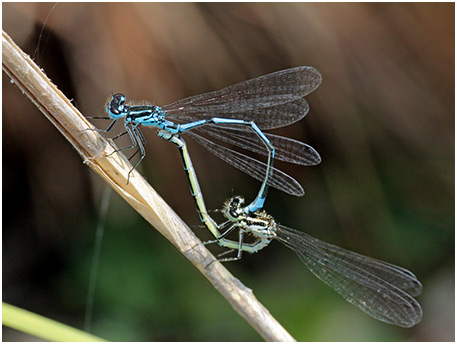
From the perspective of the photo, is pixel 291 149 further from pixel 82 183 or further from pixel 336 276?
pixel 82 183

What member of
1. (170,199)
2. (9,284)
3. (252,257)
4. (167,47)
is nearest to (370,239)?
(252,257)

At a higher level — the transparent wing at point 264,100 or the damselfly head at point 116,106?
the damselfly head at point 116,106

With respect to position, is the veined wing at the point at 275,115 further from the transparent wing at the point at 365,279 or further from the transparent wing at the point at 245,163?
the transparent wing at the point at 365,279

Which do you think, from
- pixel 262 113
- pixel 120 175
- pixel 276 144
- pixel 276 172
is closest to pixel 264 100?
pixel 262 113

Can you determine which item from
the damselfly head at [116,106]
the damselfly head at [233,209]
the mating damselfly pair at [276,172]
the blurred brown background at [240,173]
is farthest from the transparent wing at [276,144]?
the blurred brown background at [240,173]

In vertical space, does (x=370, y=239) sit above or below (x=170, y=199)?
below

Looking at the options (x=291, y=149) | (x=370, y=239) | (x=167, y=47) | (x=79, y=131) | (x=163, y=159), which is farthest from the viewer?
(x=370, y=239)

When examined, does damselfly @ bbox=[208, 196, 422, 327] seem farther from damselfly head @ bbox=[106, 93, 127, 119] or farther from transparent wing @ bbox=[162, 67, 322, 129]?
damselfly head @ bbox=[106, 93, 127, 119]
